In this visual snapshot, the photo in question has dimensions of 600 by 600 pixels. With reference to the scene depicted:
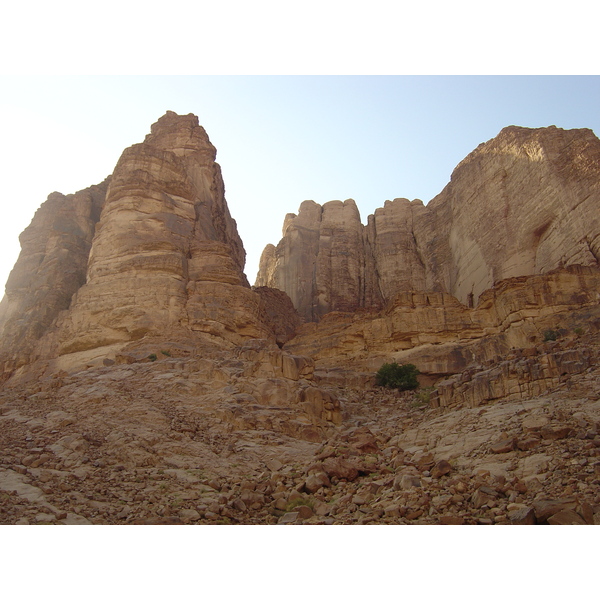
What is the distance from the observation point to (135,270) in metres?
34.0

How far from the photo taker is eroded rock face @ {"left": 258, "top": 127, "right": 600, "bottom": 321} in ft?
132

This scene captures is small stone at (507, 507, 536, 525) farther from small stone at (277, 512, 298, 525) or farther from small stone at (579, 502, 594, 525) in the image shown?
small stone at (277, 512, 298, 525)

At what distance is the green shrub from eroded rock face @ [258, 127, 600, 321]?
539 inches

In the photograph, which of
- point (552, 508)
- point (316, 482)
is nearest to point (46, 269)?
point (316, 482)

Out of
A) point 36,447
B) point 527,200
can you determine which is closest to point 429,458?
point 36,447

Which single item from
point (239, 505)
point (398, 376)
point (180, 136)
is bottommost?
point (239, 505)

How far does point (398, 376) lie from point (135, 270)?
52.8 feet

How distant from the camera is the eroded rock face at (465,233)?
40094 mm

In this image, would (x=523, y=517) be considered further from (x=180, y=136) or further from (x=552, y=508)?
(x=180, y=136)

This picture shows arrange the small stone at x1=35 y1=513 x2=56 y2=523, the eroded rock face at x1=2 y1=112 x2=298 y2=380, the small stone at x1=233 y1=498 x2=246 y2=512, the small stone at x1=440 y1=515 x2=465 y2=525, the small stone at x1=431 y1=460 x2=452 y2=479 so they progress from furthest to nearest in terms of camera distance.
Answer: the eroded rock face at x1=2 y1=112 x2=298 y2=380
the small stone at x1=431 y1=460 x2=452 y2=479
the small stone at x1=233 y1=498 x2=246 y2=512
the small stone at x1=35 y1=513 x2=56 y2=523
the small stone at x1=440 y1=515 x2=465 y2=525

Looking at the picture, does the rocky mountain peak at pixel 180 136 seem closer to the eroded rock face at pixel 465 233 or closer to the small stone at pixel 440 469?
the eroded rock face at pixel 465 233

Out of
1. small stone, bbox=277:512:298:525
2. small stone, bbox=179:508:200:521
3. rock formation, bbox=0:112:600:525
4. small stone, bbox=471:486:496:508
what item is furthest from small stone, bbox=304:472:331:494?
small stone, bbox=471:486:496:508

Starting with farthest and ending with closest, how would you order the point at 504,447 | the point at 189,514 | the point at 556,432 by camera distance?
the point at 504,447, the point at 556,432, the point at 189,514

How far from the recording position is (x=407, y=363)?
34.3 meters
